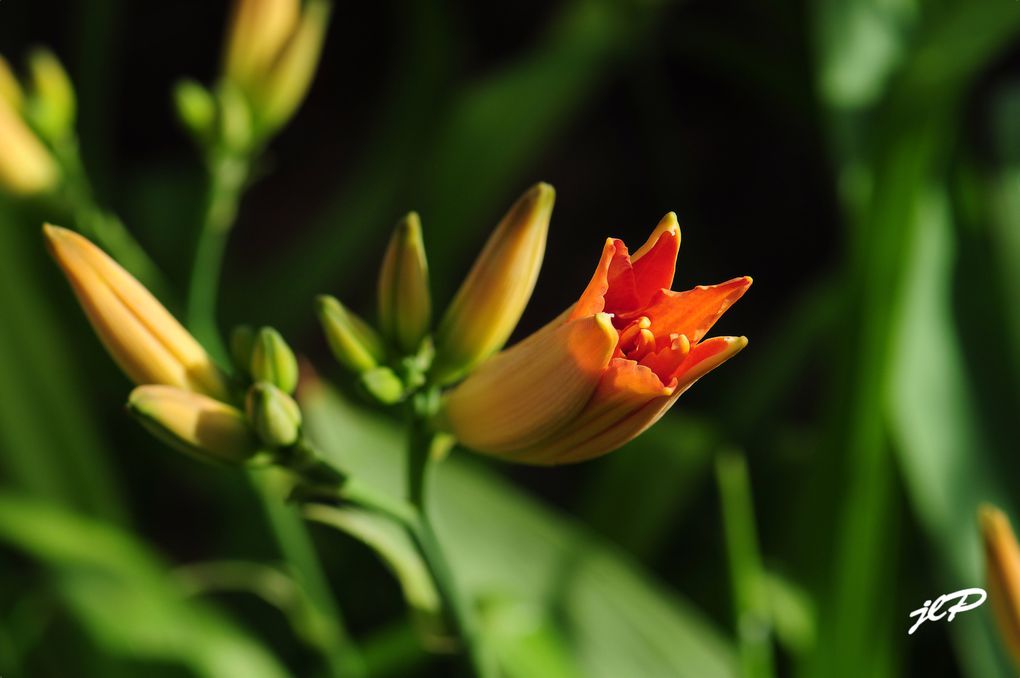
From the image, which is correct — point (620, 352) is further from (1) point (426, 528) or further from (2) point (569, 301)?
(2) point (569, 301)

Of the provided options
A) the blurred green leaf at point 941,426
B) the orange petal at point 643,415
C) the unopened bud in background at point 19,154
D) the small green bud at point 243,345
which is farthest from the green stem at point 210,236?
the blurred green leaf at point 941,426

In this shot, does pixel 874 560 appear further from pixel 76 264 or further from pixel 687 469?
pixel 76 264

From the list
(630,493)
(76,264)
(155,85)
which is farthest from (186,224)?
(76,264)

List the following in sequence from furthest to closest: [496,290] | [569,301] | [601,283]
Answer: [569,301]
[496,290]
[601,283]

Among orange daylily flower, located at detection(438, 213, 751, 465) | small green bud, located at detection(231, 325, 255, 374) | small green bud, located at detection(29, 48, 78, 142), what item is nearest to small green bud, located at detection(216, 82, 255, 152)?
small green bud, located at detection(29, 48, 78, 142)

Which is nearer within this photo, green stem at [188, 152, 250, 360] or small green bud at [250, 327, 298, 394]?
small green bud at [250, 327, 298, 394]

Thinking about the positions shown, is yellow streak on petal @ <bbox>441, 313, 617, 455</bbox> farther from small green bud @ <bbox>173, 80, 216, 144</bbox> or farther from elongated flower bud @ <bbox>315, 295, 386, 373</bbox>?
small green bud @ <bbox>173, 80, 216, 144</bbox>

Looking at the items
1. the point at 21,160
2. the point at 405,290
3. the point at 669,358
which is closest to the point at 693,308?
the point at 669,358
